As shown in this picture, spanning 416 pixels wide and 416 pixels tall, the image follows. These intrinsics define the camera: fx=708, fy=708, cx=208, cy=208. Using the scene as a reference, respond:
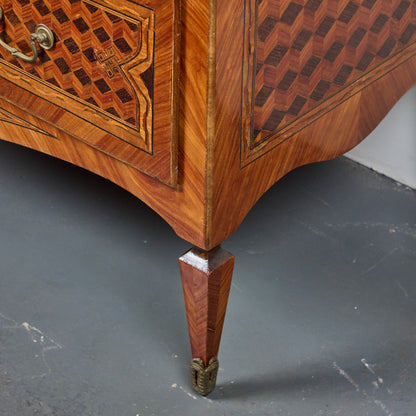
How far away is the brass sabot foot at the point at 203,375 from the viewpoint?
1.10 m

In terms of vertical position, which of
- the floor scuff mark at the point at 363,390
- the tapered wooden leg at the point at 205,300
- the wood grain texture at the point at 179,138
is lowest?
the floor scuff mark at the point at 363,390

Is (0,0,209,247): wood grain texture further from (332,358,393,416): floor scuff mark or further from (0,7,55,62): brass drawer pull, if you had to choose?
(332,358,393,416): floor scuff mark

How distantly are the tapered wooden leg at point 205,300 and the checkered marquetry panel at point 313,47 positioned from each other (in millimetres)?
186

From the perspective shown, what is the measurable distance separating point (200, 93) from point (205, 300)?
32 cm

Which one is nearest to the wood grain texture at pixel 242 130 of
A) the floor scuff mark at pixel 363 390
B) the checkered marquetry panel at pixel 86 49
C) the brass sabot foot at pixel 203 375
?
the checkered marquetry panel at pixel 86 49

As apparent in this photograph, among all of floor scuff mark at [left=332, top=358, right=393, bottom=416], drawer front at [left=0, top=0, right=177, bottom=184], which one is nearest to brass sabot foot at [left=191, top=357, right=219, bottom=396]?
floor scuff mark at [left=332, top=358, right=393, bottom=416]

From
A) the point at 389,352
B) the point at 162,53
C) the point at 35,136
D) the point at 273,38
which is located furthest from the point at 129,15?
the point at 389,352

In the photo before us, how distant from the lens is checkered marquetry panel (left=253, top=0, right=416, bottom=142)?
91cm

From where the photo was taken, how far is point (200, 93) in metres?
0.84

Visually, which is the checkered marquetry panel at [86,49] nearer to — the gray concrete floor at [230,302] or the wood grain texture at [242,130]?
the wood grain texture at [242,130]

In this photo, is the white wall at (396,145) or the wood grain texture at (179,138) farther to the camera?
the white wall at (396,145)

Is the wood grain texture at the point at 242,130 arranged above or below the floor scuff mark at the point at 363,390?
above

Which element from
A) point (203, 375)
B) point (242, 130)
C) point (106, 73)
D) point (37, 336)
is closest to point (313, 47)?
point (242, 130)

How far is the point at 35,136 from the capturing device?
113cm
